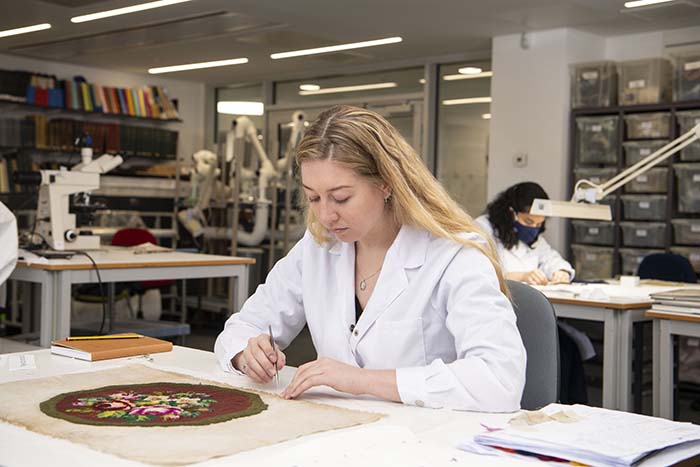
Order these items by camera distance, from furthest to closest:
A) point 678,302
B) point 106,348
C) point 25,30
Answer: point 25,30 < point 678,302 < point 106,348

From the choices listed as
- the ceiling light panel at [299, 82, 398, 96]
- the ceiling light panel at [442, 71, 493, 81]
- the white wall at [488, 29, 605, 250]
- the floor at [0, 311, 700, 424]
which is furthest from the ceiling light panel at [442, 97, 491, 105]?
the floor at [0, 311, 700, 424]

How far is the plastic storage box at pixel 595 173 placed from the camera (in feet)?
20.1

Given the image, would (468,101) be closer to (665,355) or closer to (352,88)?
(352,88)

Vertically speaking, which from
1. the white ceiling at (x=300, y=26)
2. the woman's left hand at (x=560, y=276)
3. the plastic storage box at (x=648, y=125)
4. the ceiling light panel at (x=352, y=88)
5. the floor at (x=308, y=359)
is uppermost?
the white ceiling at (x=300, y=26)

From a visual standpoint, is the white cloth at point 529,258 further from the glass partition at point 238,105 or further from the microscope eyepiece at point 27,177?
the glass partition at point 238,105

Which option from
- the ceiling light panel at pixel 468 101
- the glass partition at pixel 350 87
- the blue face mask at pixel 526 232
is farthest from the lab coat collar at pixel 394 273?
the glass partition at pixel 350 87

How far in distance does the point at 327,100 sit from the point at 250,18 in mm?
2505

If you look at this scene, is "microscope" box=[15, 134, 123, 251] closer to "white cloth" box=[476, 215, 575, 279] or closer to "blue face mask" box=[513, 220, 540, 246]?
"white cloth" box=[476, 215, 575, 279]

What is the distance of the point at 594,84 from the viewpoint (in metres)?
6.23

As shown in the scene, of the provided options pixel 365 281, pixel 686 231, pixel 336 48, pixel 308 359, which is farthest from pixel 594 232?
pixel 365 281

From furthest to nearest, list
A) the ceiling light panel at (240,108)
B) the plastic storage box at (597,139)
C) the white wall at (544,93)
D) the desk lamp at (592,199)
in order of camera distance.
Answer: the ceiling light panel at (240,108) → the white wall at (544,93) → the plastic storage box at (597,139) → the desk lamp at (592,199)

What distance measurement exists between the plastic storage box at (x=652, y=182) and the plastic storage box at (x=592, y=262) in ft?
1.56

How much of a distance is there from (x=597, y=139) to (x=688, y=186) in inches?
29.8

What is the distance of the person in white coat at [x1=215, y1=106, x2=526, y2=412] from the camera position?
5.01 ft
